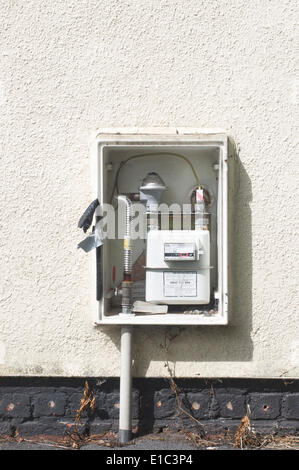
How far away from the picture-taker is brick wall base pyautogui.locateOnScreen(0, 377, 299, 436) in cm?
332

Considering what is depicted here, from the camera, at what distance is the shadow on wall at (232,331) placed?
3.28 m

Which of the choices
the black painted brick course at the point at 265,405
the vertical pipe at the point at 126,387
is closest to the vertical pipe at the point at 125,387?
the vertical pipe at the point at 126,387

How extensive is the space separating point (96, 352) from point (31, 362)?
0.42 m

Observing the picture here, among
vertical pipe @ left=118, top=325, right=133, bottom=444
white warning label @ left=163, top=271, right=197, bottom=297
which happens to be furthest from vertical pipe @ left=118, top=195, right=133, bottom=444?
white warning label @ left=163, top=271, right=197, bottom=297

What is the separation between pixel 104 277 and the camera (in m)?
3.29

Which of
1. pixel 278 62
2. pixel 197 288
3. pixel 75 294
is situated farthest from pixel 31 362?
pixel 278 62

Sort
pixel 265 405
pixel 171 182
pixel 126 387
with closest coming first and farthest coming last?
pixel 126 387, pixel 265 405, pixel 171 182

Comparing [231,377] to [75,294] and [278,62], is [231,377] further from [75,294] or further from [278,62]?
[278,62]

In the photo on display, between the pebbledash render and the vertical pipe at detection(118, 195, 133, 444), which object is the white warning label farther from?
the vertical pipe at detection(118, 195, 133, 444)

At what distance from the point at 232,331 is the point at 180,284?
448mm

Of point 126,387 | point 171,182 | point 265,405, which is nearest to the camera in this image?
point 126,387

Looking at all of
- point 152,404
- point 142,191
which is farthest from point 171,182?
point 152,404

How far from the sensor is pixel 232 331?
10.8ft

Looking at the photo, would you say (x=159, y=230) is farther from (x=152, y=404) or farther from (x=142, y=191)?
(x=152, y=404)
